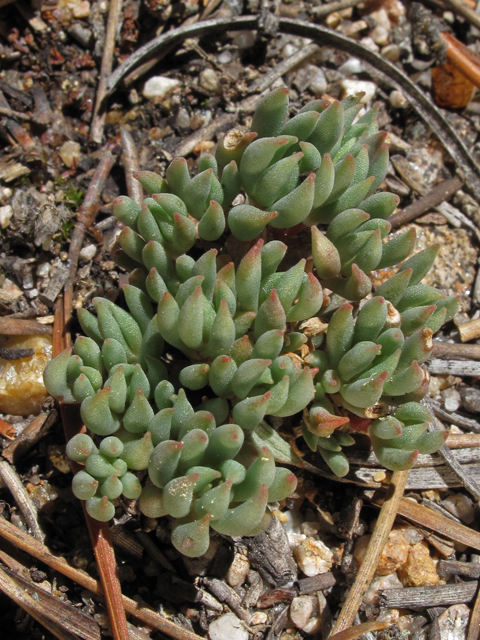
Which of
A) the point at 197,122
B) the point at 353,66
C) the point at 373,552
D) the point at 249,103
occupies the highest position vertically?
the point at 353,66

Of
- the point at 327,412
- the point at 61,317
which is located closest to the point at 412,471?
the point at 327,412

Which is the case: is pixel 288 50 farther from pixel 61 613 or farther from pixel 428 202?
pixel 61 613

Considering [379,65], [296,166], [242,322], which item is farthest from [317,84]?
[242,322]

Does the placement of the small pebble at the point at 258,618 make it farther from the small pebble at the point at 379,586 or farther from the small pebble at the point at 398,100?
the small pebble at the point at 398,100

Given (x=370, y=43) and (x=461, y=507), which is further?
(x=370, y=43)

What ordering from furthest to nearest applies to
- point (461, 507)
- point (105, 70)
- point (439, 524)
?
1. point (105, 70)
2. point (461, 507)
3. point (439, 524)

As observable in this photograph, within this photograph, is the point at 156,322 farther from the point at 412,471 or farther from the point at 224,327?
the point at 412,471
